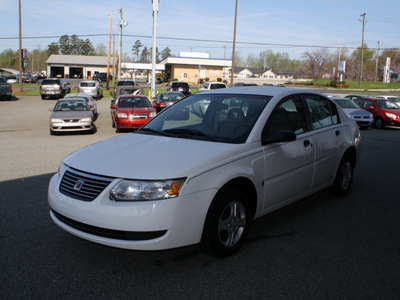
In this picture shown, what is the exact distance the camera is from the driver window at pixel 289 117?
14.9 ft

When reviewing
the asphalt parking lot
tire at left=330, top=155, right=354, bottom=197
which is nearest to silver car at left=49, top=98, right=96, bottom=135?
the asphalt parking lot

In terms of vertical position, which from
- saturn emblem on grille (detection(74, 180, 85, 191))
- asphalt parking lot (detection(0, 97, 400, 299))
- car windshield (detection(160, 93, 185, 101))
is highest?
car windshield (detection(160, 93, 185, 101))

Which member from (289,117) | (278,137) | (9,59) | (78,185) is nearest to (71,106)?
(289,117)

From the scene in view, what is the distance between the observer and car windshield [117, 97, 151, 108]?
17.1 m

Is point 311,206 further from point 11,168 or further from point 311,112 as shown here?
point 11,168

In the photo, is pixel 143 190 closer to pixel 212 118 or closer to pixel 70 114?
pixel 212 118

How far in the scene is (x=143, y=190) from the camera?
11.1 feet

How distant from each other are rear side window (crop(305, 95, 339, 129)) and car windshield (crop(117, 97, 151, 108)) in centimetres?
1214

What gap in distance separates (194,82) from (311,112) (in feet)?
247

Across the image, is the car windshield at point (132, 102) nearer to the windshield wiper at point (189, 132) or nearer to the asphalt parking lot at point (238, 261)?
the asphalt parking lot at point (238, 261)

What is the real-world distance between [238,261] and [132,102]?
1420 centimetres

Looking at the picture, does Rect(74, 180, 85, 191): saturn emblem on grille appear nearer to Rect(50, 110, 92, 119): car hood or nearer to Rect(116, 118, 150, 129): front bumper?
Rect(50, 110, 92, 119): car hood

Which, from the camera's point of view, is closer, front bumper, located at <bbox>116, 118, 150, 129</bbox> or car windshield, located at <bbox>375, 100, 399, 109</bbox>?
front bumper, located at <bbox>116, 118, 150, 129</bbox>

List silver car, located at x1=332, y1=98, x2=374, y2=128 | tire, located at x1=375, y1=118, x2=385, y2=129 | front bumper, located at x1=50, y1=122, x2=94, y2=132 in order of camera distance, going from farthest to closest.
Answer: tire, located at x1=375, y1=118, x2=385, y2=129
silver car, located at x1=332, y1=98, x2=374, y2=128
front bumper, located at x1=50, y1=122, x2=94, y2=132
